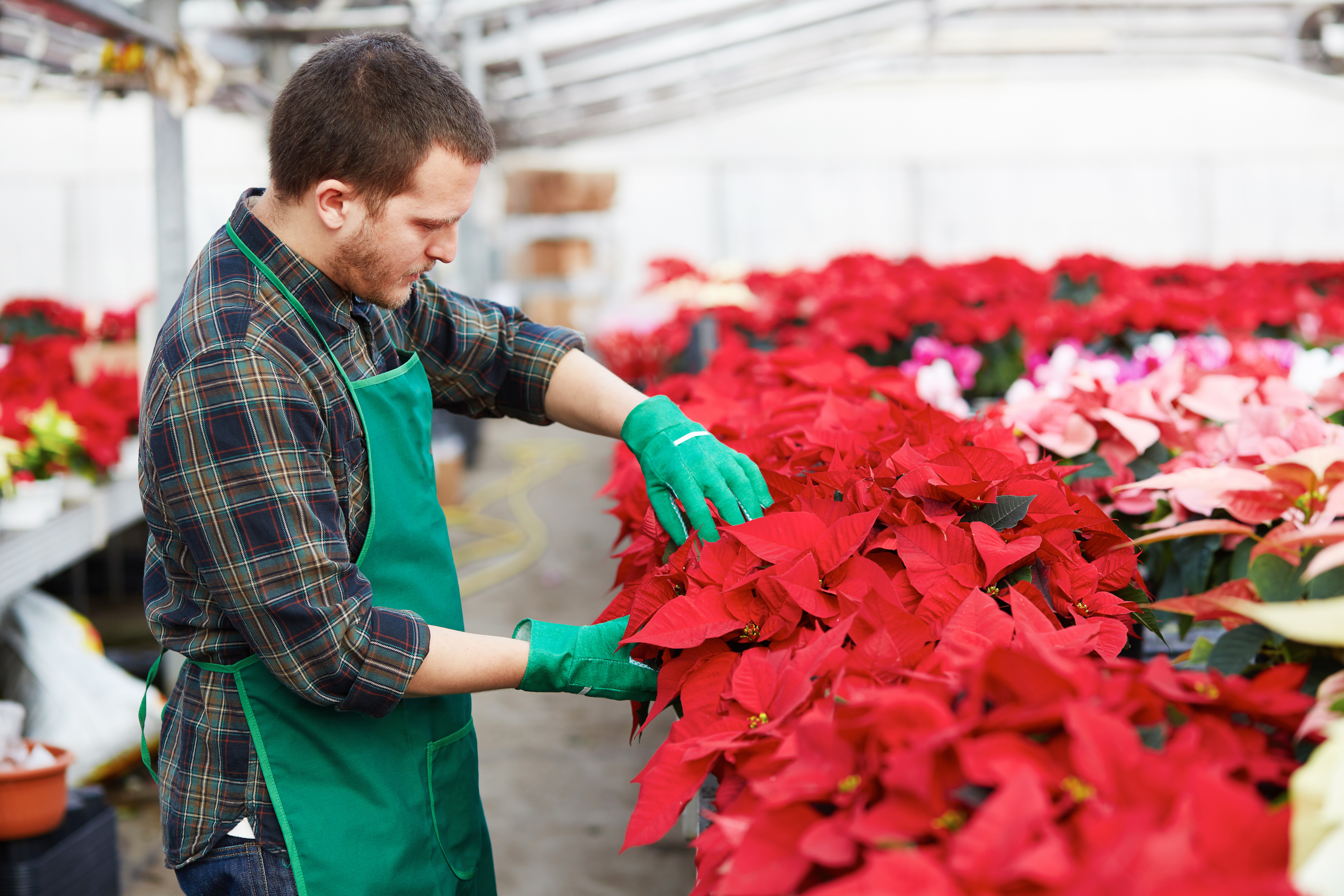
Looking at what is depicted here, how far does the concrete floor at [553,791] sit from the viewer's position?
2502 mm

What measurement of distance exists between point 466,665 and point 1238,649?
723 mm

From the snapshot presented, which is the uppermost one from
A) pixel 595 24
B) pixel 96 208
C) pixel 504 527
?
pixel 595 24

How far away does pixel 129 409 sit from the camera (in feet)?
11.4

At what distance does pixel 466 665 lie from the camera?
3.55 ft

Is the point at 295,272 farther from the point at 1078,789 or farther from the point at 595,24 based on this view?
the point at 595,24

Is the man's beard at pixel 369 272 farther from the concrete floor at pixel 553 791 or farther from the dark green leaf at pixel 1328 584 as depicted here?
the dark green leaf at pixel 1328 584

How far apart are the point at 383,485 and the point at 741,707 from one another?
1.82 ft

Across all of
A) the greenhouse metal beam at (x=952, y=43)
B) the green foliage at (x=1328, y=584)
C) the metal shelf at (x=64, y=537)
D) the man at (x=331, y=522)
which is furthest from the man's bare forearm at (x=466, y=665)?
the greenhouse metal beam at (x=952, y=43)

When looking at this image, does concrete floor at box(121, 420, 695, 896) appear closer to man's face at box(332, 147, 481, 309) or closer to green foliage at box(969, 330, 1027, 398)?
man's face at box(332, 147, 481, 309)

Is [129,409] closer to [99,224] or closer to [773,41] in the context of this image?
[773,41]

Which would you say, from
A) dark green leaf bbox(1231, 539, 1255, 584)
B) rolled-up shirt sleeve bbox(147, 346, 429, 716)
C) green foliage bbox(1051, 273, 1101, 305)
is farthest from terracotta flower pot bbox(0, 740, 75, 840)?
green foliage bbox(1051, 273, 1101, 305)

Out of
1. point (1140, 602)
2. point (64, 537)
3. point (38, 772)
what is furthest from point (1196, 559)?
point (64, 537)

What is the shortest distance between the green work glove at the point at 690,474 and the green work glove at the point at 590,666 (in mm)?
163

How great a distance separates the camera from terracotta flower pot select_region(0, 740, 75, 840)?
1.94m
